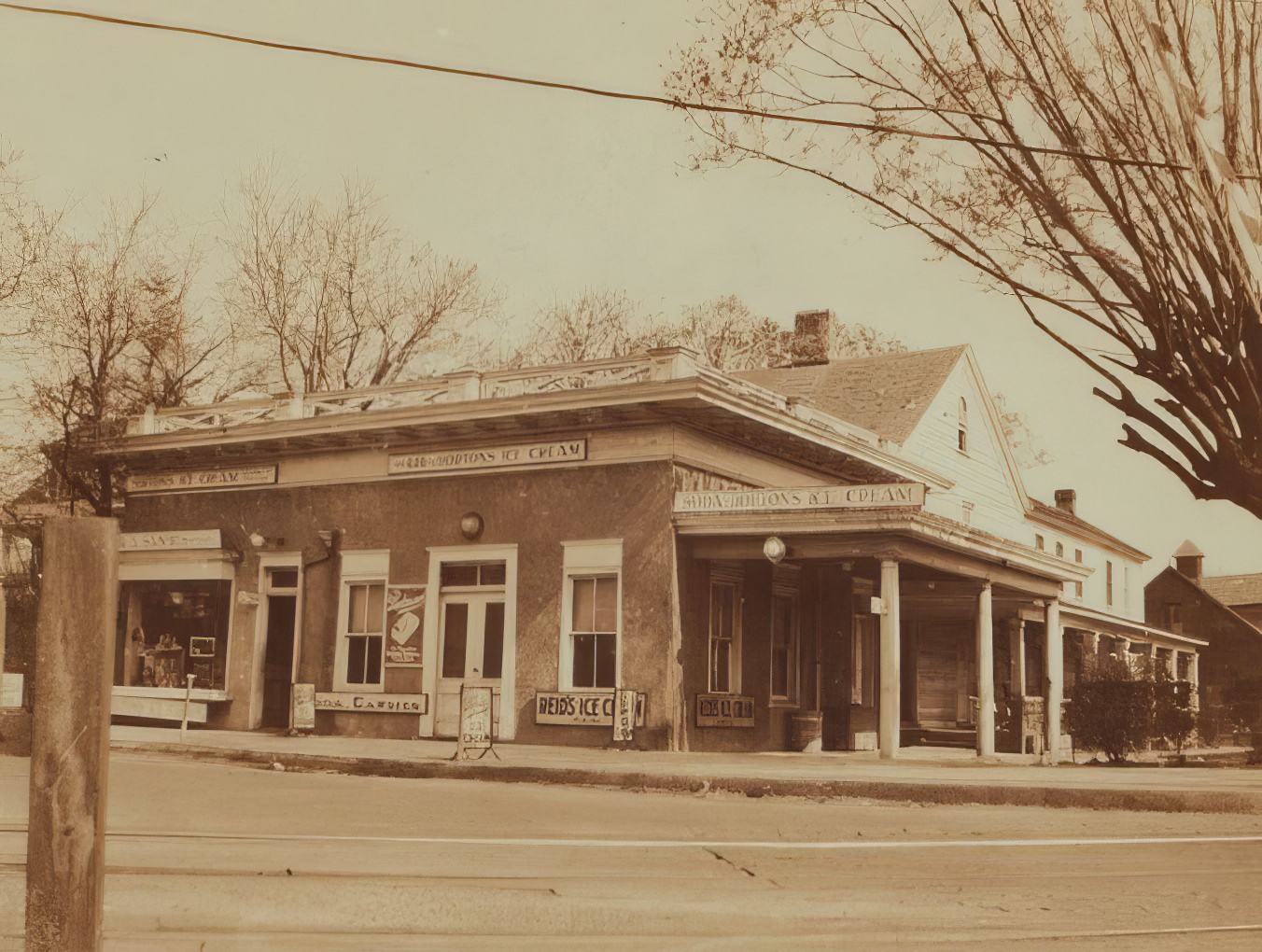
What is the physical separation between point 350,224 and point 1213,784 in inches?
877

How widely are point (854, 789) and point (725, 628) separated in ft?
23.1

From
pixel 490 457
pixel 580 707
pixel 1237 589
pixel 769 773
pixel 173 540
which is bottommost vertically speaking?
pixel 769 773

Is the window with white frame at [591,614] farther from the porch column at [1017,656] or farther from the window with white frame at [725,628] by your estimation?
the porch column at [1017,656]

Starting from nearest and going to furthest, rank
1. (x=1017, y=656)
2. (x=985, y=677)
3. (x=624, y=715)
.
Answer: (x=624, y=715) < (x=985, y=677) < (x=1017, y=656)

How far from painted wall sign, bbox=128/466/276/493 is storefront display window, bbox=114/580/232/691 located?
5.36ft

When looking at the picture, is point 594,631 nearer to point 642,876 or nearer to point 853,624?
point 853,624

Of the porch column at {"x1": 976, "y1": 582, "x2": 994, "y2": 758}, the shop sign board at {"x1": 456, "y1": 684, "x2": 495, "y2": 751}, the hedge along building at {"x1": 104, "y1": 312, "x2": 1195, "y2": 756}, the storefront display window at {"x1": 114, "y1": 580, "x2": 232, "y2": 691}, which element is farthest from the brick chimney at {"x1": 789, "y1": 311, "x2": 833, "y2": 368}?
the shop sign board at {"x1": 456, "y1": 684, "x2": 495, "y2": 751}

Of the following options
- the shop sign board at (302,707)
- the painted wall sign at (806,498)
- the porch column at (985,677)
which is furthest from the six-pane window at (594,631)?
the porch column at (985,677)

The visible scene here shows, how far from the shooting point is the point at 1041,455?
36656 millimetres

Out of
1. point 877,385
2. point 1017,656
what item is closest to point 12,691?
point 1017,656

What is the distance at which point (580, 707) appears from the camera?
1850 cm

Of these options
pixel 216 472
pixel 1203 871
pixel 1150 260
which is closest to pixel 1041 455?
pixel 216 472

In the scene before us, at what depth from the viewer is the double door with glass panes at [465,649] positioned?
19.6 metres

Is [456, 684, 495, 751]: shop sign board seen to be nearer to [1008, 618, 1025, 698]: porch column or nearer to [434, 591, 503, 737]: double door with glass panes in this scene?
[434, 591, 503, 737]: double door with glass panes
